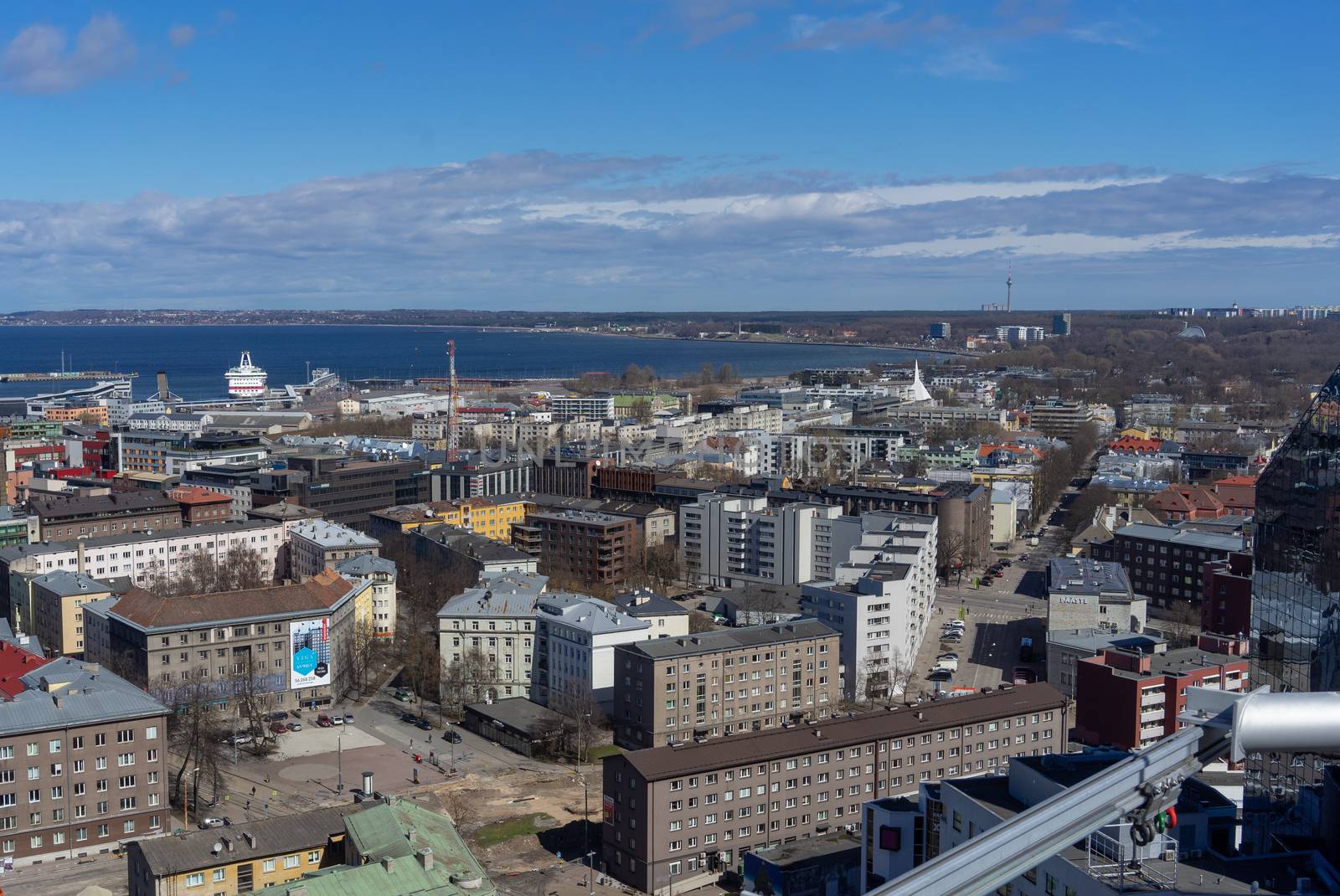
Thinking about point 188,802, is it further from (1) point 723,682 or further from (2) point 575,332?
(2) point 575,332

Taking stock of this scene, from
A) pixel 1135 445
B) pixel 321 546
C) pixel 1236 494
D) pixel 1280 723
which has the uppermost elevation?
pixel 1280 723

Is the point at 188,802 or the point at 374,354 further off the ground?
the point at 374,354

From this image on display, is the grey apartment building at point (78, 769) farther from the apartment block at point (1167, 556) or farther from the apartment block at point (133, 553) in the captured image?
the apartment block at point (1167, 556)

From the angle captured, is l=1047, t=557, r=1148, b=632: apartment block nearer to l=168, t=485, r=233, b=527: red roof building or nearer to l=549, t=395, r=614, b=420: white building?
l=168, t=485, r=233, b=527: red roof building

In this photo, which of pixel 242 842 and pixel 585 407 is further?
pixel 585 407

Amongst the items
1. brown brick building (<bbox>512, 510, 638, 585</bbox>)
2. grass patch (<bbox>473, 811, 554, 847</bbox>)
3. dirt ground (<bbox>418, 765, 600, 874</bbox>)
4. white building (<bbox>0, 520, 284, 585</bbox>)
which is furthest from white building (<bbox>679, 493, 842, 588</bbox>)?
grass patch (<bbox>473, 811, 554, 847</bbox>)


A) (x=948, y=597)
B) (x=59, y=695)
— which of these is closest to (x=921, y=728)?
(x=59, y=695)

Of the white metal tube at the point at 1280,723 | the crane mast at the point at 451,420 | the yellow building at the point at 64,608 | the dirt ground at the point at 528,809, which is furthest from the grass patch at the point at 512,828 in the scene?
the crane mast at the point at 451,420

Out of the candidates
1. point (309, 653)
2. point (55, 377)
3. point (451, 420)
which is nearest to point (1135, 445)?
point (451, 420)
